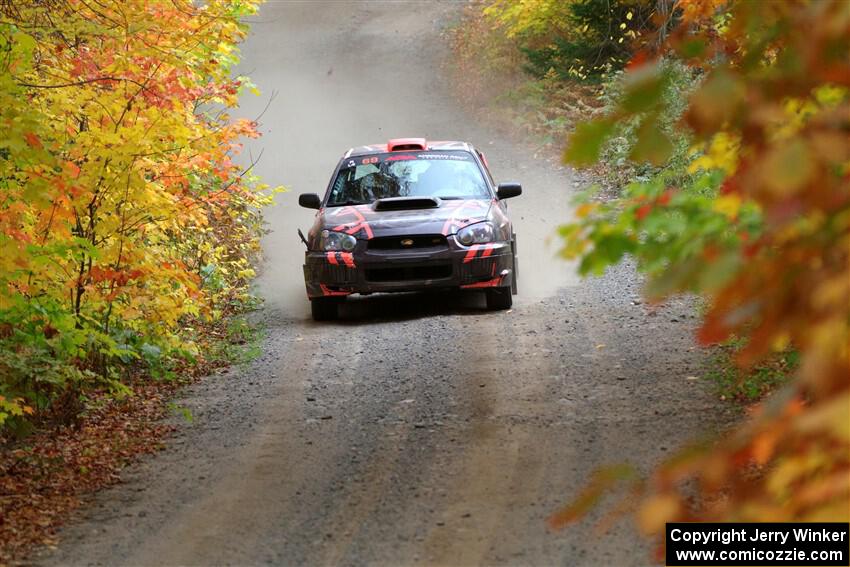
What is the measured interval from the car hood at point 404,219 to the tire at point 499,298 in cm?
89

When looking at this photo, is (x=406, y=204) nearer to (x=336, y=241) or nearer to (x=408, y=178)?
(x=408, y=178)

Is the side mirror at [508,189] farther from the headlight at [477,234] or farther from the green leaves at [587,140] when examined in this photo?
the green leaves at [587,140]

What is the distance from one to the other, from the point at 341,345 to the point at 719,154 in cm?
731

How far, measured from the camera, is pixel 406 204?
488 inches

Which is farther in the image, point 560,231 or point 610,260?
point 560,231

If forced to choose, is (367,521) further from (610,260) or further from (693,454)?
(693,454)

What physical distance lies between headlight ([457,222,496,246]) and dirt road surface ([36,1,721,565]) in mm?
905

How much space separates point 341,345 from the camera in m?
11.4

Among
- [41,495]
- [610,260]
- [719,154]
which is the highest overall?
[719,154]

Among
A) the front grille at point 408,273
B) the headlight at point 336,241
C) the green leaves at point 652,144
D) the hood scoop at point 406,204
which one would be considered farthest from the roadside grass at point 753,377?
the green leaves at point 652,144

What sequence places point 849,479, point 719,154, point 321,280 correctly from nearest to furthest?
1. point 849,479
2. point 719,154
3. point 321,280

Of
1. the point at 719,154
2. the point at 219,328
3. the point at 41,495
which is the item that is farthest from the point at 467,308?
the point at 719,154

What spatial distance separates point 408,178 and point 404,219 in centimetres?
115

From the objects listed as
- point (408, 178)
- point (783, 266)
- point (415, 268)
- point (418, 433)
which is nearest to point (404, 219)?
point (415, 268)
